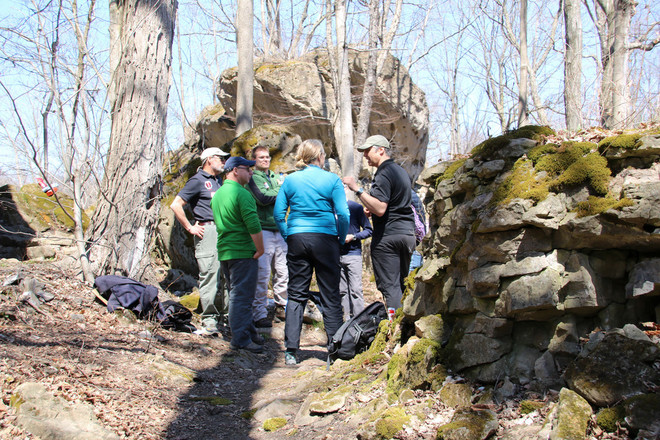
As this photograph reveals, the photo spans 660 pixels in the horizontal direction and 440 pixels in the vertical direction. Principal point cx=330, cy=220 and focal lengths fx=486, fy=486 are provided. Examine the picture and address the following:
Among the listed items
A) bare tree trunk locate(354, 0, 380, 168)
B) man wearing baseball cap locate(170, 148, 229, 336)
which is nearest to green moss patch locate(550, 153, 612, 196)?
man wearing baseball cap locate(170, 148, 229, 336)

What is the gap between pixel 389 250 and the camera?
484cm

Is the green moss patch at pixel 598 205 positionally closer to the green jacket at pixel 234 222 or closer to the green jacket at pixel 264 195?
the green jacket at pixel 234 222

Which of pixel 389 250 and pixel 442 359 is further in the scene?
pixel 389 250

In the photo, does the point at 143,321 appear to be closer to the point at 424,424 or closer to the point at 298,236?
the point at 298,236

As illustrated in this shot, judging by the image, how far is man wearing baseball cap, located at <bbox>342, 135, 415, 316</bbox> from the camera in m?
4.79

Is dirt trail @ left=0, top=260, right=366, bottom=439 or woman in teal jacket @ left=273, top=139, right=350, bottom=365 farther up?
woman in teal jacket @ left=273, top=139, right=350, bottom=365

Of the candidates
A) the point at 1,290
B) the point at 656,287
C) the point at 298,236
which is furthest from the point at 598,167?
the point at 1,290

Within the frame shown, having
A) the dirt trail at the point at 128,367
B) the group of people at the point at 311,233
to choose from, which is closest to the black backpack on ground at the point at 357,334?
the group of people at the point at 311,233

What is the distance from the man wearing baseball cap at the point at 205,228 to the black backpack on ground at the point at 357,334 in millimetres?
1797

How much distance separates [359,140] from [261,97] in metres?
4.50

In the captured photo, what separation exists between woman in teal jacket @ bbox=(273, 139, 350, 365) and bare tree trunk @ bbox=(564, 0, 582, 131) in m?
6.86

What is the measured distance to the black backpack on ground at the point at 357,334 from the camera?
4.71 metres

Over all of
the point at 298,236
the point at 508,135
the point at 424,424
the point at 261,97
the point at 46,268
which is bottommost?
the point at 424,424

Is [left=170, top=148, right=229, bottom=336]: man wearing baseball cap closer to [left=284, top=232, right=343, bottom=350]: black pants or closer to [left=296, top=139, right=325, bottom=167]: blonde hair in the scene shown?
[left=284, top=232, right=343, bottom=350]: black pants
